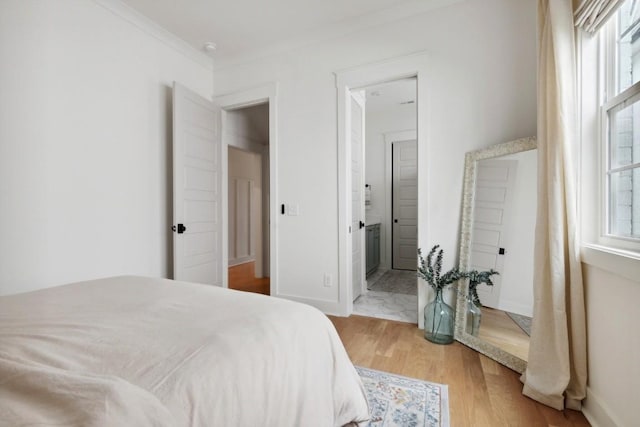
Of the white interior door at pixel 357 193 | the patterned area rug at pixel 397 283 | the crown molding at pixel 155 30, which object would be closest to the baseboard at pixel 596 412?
the white interior door at pixel 357 193

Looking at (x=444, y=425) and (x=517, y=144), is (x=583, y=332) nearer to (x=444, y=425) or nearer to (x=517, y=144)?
(x=444, y=425)

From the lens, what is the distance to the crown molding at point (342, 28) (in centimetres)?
246

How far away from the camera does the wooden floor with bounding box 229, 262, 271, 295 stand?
3.90 m

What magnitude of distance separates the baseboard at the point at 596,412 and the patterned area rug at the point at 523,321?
39 centimetres

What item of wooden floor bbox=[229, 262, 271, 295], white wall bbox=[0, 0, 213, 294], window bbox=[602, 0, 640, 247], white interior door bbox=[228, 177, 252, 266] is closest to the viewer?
window bbox=[602, 0, 640, 247]

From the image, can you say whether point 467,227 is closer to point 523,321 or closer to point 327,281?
point 523,321

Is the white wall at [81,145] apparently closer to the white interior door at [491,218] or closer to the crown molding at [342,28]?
the crown molding at [342,28]

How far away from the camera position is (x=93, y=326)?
0.91m

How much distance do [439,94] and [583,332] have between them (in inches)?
74.2

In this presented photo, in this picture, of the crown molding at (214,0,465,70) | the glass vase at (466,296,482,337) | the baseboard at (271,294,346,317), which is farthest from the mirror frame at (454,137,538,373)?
the crown molding at (214,0,465,70)

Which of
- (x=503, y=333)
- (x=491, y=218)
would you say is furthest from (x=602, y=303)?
(x=491, y=218)

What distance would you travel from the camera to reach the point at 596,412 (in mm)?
1342

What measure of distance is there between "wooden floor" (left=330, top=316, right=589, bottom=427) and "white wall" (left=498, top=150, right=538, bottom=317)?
426mm

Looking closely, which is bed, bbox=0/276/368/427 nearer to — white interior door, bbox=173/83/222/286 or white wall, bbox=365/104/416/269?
white interior door, bbox=173/83/222/286
